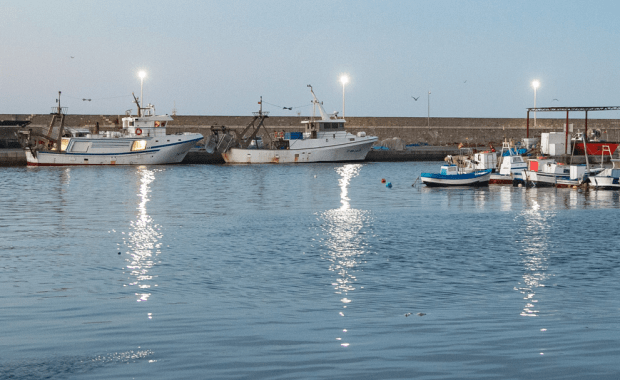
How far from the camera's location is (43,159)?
70.1m

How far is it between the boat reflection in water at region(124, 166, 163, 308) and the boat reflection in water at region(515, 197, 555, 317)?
6311mm

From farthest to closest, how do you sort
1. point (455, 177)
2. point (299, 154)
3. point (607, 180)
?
point (299, 154)
point (455, 177)
point (607, 180)

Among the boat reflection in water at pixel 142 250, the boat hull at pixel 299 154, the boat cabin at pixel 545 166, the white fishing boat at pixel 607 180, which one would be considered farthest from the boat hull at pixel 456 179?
the boat hull at pixel 299 154

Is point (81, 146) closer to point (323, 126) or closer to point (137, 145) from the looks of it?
point (137, 145)

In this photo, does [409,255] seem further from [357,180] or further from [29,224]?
[357,180]

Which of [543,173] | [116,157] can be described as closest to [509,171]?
[543,173]

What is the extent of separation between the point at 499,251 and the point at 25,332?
39.9ft

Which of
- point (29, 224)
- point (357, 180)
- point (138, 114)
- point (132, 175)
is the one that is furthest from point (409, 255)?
point (138, 114)

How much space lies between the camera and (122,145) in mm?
71375

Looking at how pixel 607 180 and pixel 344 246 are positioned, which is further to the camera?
pixel 607 180

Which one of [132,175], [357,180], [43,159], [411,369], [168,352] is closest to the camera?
[411,369]

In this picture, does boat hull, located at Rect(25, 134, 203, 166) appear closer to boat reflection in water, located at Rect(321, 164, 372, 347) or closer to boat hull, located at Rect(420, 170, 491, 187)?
boat hull, located at Rect(420, 170, 491, 187)

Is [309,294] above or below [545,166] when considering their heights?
below

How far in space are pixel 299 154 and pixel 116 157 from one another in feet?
58.9
